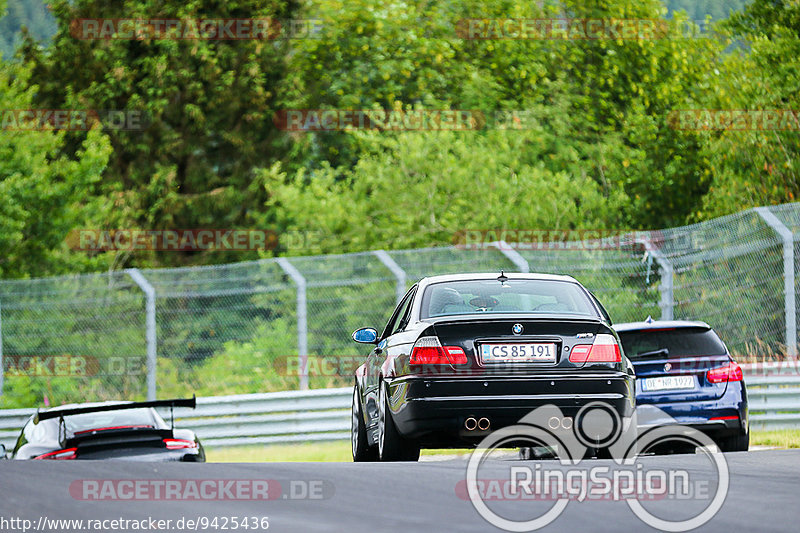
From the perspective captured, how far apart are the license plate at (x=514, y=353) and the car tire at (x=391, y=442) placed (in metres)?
0.88

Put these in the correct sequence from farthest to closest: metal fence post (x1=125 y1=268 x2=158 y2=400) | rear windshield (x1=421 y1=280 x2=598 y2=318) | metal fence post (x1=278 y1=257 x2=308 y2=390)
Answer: metal fence post (x1=125 y1=268 x2=158 y2=400), metal fence post (x1=278 y1=257 x2=308 y2=390), rear windshield (x1=421 y1=280 x2=598 y2=318)

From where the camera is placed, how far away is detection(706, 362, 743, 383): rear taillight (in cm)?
1201

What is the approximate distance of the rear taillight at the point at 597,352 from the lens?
9195 mm

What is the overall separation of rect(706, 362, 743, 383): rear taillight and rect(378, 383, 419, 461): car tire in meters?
3.48

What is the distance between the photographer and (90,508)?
805 centimetres

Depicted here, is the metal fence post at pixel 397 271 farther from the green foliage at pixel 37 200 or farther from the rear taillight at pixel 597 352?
the green foliage at pixel 37 200

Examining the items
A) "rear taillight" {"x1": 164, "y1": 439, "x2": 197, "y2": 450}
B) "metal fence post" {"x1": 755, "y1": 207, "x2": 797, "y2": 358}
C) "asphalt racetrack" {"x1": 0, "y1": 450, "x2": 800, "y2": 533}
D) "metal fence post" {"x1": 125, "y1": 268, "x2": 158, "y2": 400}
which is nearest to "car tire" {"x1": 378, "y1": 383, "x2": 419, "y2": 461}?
"asphalt racetrack" {"x1": 0, "y1": 450, "x2": 800, "y2": 533}

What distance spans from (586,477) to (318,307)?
1357cm

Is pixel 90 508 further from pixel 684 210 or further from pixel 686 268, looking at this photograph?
pixel 684 210

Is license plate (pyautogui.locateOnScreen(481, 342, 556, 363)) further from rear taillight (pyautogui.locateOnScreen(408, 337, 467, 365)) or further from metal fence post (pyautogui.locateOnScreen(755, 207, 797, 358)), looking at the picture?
metal fence post (pyautogui.locateOnScreen(755, 207, 797, 358))

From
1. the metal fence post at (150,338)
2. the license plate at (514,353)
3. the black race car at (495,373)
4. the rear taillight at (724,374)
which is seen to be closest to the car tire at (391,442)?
the black race car at (495,373)

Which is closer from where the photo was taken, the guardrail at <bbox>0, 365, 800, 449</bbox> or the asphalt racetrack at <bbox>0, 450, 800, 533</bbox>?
the asphalt racetrack at <bbox>0, 450, 800, 533</bbox>

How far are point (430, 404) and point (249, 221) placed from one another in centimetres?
3140

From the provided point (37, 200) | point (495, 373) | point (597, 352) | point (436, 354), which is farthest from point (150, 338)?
point (37, 200)
